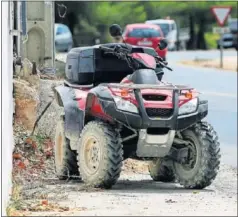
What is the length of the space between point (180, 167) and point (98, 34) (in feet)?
125

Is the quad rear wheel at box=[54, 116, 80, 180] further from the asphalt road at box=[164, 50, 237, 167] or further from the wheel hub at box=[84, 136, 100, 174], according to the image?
the asphalt road at box=[164, 50, 237, 167]

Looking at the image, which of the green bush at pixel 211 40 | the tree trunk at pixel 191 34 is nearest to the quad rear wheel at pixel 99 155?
the tree trunk at pixel 191 34

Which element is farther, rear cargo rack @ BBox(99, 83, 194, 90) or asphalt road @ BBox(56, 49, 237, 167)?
asphalt road @ BBox(56, 49, 237, 167)

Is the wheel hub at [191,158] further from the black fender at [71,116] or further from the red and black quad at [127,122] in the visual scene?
the black fender at [71,116]

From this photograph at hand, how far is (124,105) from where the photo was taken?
34.6ft

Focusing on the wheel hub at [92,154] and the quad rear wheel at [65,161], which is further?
the quad rear wheel at [65,161]

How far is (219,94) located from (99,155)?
17.9m

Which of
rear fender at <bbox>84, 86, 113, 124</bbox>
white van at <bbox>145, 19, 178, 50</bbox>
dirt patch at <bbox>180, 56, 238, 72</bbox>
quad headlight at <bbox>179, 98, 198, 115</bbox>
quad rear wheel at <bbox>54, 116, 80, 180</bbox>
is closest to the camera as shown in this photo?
rear fender at <bbox>84, 86, 113, 124</bbox>

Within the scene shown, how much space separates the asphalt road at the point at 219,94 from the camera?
740 inches

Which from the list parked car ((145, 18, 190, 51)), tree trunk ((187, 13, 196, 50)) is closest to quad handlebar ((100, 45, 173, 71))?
parked car ((145, 18, 190, 51))

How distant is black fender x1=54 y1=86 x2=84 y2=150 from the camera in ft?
37.1

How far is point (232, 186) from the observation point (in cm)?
1236

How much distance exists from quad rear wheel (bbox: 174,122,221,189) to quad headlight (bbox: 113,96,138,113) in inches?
34.8

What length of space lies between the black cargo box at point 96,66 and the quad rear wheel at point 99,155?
3.12 ft
